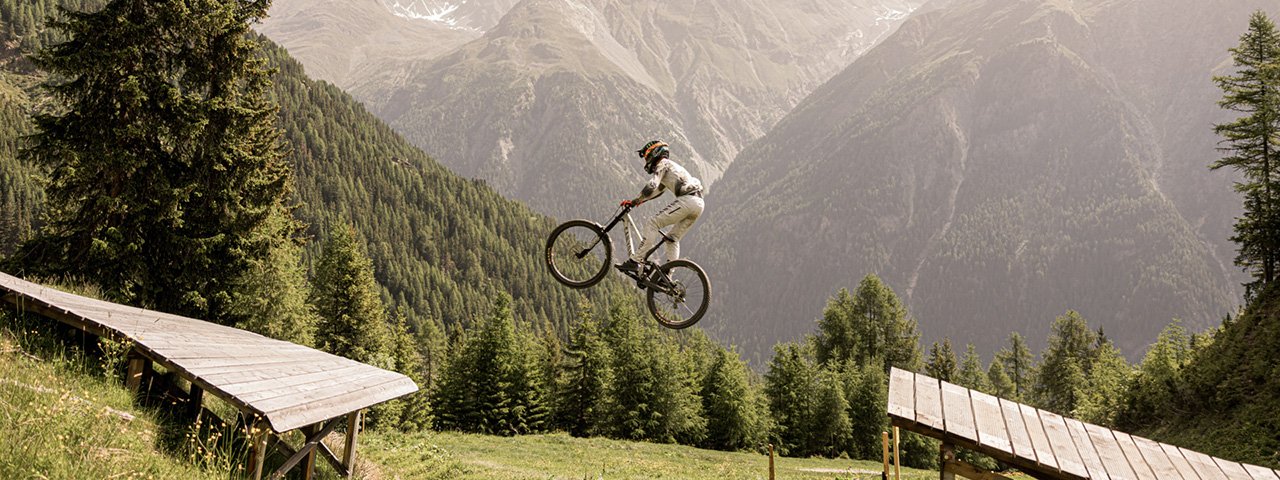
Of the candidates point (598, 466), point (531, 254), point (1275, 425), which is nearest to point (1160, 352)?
point (1275, 425)

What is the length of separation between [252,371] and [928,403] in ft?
34.4

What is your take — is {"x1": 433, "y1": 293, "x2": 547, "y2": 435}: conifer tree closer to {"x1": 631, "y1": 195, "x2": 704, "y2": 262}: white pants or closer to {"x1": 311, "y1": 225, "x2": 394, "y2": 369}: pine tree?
{"x1": 311, "y1": 225, "x2": 394, "y2": 369}: pine tree

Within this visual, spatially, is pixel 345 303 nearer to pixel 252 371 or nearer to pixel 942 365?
pixel 252 371

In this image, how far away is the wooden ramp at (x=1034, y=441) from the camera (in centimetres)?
909

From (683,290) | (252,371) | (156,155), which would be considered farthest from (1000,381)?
(252,371)

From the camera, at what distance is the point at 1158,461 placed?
9922 millimetres

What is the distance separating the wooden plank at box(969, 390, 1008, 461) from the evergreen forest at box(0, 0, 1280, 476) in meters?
18.5

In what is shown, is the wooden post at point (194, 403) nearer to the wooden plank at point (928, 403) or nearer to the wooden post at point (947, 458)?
the wooden plank at point (928, 403)

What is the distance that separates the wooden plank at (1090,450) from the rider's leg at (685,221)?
667cm

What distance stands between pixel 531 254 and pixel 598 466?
165888 millimetres

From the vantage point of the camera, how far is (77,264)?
19.0 meters

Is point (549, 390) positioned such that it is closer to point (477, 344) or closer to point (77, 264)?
point (477, 344)

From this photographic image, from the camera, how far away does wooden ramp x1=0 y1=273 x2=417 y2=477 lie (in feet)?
29.0

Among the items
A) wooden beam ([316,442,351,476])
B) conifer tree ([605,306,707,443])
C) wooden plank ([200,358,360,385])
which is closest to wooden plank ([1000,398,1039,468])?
wooden plank ([200,358,360,385])
